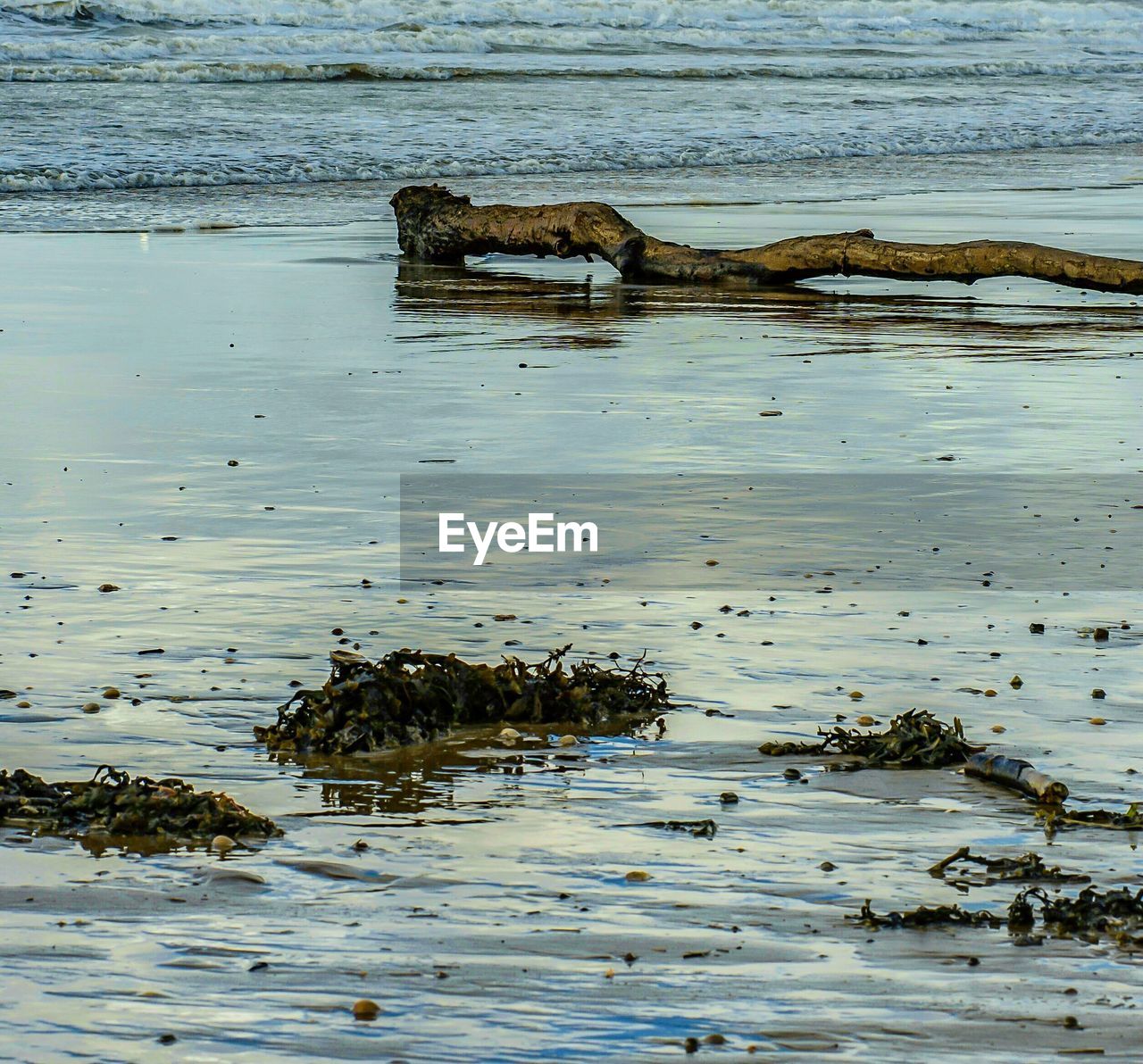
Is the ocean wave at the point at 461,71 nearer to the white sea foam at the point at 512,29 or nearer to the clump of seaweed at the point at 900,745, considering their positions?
the white sea foam at the point at 512,29

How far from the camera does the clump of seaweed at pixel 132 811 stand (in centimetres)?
394

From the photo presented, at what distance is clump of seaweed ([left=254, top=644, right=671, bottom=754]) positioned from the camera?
454 cm

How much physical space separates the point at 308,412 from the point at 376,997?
6.04m

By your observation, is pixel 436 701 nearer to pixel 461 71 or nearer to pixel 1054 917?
pixel 1054 917

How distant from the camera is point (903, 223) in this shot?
1762 cm

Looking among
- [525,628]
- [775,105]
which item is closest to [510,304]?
[525,628]

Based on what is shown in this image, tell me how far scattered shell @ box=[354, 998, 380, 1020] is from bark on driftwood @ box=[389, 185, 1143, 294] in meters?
10.5

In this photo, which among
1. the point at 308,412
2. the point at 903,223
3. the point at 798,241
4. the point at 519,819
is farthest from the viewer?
the point at 903,223

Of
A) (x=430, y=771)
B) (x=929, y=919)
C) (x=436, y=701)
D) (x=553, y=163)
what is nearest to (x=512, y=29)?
(x=553, y=163)

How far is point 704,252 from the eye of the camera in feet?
46.5

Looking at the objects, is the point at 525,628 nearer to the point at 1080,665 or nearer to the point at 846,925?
the point at 1080,665

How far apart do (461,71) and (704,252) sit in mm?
27959

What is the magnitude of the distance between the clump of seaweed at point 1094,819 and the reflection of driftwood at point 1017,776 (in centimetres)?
5

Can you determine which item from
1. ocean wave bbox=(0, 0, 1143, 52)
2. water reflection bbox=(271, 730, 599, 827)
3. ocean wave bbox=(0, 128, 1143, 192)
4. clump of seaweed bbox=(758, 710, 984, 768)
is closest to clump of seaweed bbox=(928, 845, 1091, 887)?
clump of seaweed bbox=(758, 710, 984, 768)
